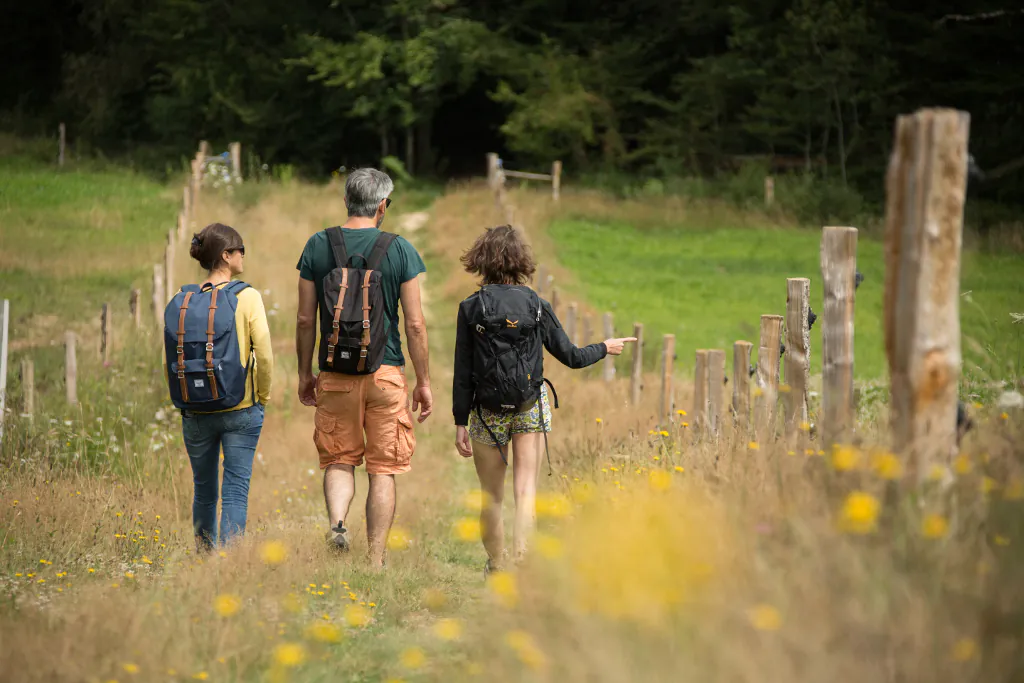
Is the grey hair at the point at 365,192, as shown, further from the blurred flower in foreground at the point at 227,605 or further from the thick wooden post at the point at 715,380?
the thick wooden post at the point at 715,380

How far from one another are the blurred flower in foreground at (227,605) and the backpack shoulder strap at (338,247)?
1769mm

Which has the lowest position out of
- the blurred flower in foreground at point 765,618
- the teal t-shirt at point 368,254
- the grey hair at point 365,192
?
the blurred flower in foreground at point 765,618

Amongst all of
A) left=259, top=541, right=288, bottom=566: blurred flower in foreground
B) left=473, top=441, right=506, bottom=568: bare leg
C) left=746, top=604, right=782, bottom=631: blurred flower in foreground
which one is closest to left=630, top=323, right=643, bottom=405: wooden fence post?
left=473, top=441, right=506, bottom=568: bare leg

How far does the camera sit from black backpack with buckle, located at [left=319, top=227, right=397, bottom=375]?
509cm

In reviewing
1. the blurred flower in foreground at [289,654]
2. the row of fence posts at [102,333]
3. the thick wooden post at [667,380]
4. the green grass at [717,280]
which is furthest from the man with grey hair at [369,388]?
the green grass at [717,280]

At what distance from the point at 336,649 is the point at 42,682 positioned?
101 centimetres

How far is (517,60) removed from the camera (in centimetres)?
3672

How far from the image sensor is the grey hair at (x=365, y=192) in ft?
17.4

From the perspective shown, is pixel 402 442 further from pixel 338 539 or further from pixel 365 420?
pixel 338 539

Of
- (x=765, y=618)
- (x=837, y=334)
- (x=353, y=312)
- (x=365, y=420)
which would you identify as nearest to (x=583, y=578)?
(x=765, y=618)

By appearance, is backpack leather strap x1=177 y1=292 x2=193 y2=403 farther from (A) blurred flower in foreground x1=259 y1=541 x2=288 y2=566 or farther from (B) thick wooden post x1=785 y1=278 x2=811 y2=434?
(B) thick wooden post x1=785 y1=278 x2=811 y2=434

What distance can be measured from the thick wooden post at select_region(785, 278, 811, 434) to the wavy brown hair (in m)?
1.28

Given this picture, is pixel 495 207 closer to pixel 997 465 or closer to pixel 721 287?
pixel 721 287

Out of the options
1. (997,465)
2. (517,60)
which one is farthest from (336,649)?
(517,60)
